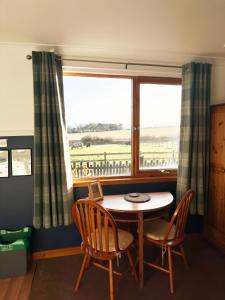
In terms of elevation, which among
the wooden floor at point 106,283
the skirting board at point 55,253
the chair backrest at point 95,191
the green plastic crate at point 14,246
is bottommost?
the wooden floor at point 106,283

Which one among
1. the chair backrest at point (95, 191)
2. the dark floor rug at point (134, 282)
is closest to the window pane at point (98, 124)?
the chair backrest at point (95, 191)

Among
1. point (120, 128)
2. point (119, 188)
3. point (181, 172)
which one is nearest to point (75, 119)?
point (120, 128)

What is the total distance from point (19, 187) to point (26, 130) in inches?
24.3

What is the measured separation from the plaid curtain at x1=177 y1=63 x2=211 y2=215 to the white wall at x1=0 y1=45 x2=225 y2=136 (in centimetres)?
172

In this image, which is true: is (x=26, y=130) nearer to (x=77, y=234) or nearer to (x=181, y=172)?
(x=77, y=234)

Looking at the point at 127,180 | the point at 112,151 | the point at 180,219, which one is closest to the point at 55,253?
the point at 127,180

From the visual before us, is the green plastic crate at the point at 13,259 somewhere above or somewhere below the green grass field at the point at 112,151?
below

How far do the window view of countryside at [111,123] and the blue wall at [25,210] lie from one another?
33 centimetres

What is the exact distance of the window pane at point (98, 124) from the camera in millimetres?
2535

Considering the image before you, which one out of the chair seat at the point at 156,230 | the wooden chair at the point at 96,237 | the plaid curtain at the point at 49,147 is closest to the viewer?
the wooden chair at the point at 96,237

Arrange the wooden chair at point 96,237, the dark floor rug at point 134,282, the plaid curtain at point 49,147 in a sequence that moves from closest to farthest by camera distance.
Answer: the wooden chair at point 96,237 → the dark floor rug at point 134,282 → the plaid curtain at point 49,147

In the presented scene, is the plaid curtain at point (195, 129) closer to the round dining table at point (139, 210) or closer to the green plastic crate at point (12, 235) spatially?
the round dining table at point (139, 210)

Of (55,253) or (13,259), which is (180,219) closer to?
(55,253)

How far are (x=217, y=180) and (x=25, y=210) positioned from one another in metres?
2.23
